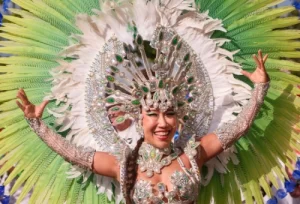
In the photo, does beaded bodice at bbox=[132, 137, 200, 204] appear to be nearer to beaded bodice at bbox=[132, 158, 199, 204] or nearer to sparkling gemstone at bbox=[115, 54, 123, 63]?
beaded bodice at bbox=[132, 158, 199, 204]

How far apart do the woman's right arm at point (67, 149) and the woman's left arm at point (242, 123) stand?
464 mm

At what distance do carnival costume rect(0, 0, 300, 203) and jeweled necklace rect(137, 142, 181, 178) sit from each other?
12 cm

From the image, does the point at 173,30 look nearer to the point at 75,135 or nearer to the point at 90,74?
the point at 90,74

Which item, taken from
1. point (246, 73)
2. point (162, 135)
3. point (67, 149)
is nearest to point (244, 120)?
point (246, 73)

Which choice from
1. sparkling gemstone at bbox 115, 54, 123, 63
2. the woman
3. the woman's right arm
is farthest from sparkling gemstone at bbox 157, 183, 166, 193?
sparkling gemstone at bbox 115, 54, 123, 63

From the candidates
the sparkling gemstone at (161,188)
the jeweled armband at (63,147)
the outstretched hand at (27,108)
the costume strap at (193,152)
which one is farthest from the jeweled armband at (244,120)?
the outstretched hand at (27,108)

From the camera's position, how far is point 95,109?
8.38 ft

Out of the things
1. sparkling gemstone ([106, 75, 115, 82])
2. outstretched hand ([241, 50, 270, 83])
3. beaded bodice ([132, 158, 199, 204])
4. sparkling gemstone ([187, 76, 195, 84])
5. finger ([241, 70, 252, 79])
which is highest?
outstretched hand ([241, 50, 270, 83])

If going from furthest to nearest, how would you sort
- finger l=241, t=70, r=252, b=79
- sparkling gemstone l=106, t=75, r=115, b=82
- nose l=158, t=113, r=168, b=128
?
finger l=241, t=70, r=252, b=79 → sparkling gemstone l=106, t=75, r=115, b=82 → nose l=158, t=113, r=168, b=128

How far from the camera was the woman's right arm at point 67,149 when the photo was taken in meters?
2.33

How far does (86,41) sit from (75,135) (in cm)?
49

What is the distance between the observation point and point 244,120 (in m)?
2.43

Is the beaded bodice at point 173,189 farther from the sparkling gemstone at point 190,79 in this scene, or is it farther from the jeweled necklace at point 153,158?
the sparkling gemstone at point 190,79

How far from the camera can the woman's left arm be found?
7.94 ft
